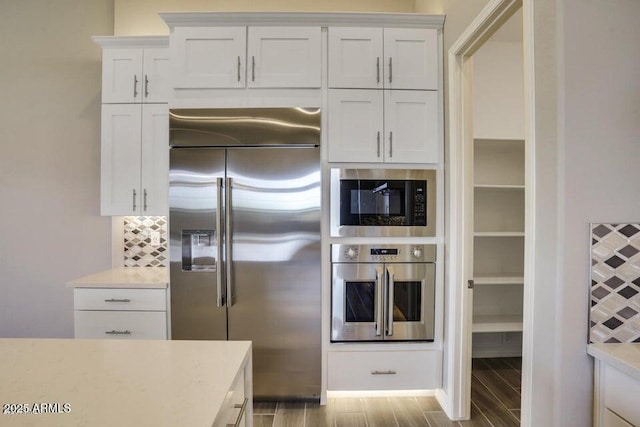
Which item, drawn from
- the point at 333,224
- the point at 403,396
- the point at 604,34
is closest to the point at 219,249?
the point at 333,224

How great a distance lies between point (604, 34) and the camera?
1.15 meters

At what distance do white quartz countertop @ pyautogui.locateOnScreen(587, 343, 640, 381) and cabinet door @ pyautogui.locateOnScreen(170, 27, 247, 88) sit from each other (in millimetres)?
2343

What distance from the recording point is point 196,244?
6.59 feet

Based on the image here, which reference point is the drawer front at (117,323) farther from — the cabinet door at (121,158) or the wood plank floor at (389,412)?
the wood plank floor at (389,412)

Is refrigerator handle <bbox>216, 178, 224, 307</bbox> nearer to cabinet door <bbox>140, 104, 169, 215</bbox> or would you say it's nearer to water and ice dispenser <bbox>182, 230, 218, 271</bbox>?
water and ice dispenser <bbox>182, 230, 218, 271</bbox>

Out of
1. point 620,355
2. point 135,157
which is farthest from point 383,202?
point 135,157

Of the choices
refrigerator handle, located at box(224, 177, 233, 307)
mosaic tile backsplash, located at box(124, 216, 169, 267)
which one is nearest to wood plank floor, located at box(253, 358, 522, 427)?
refrigerator handle, located at box(224, 177, 233, 307)

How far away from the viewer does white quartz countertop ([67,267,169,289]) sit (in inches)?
78.7

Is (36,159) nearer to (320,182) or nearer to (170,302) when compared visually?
(170,302)

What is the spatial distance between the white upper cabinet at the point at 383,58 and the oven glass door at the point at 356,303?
51.6 inches

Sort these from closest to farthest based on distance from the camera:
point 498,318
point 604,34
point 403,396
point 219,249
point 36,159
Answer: point 604,34
point 219,249
point 403,396
point 36,159
point 498,318

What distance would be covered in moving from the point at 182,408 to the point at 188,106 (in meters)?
1.91

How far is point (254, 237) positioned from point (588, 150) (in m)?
1.78

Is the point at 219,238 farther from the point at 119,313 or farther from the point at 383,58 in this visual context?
the point at 383,58
